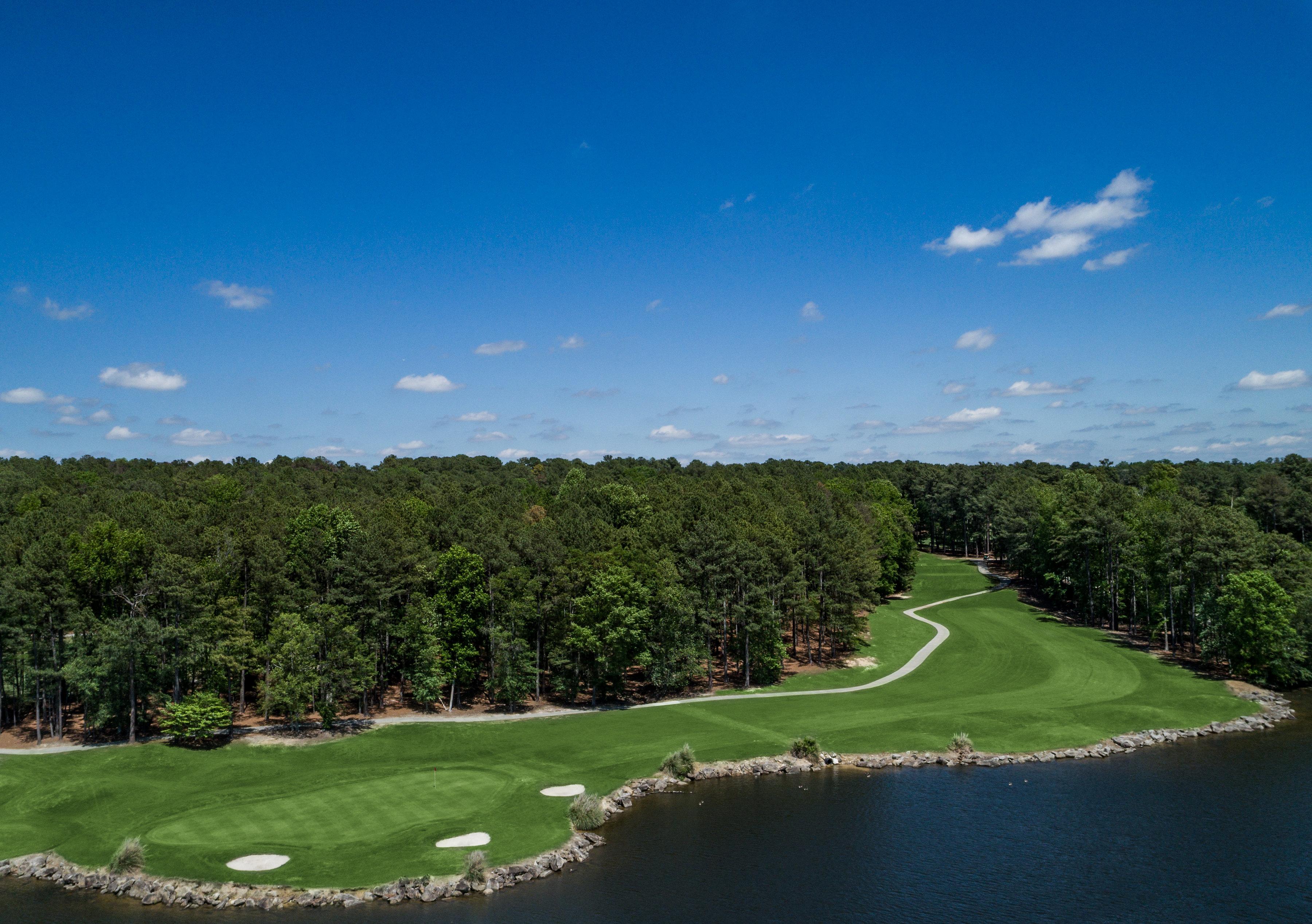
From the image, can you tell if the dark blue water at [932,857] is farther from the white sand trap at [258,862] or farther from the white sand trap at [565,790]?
the white sand trap at [565,790]

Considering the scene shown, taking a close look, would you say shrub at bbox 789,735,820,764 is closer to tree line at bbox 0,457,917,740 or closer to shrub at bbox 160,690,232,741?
tree line at bbox 0,457,917,740

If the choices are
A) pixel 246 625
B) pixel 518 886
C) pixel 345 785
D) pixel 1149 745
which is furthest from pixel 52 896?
pixel 1149 745

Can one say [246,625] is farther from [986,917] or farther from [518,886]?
[986,917]

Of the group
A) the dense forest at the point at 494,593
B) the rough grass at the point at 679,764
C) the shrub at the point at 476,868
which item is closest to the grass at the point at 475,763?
the rough grass at the point at 679,764

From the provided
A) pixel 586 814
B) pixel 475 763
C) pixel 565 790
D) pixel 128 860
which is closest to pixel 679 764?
pixel 565 790

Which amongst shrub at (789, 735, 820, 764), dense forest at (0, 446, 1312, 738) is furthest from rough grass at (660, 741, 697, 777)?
dense forest at (0, 446, 1312, 738)

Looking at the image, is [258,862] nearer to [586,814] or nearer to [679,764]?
[586,814]
